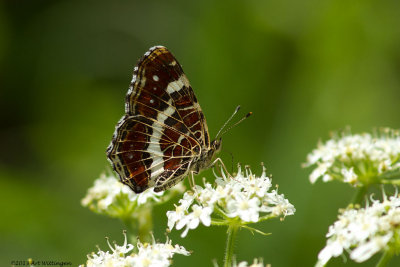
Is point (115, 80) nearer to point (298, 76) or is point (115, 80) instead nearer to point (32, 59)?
point (32, 59)

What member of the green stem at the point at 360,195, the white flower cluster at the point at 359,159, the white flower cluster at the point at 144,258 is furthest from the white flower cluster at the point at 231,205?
the white flower cluster at the point at 359,159

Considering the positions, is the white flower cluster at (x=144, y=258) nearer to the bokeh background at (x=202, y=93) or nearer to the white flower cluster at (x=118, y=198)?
the white flower cluster at (x=118, y=198)

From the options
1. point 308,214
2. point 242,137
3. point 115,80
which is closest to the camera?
point 308,214

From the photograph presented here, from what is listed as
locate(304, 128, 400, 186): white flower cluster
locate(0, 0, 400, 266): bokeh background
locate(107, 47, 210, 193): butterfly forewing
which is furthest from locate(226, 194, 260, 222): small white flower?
locate(0, 0, 400, 266): bokeh background

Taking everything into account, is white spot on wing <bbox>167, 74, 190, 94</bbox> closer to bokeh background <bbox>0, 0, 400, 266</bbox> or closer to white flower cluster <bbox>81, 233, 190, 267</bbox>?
white flower cluster <bbox>81, 233, 190, 267</bbox>

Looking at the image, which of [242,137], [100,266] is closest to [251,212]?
[100,266]

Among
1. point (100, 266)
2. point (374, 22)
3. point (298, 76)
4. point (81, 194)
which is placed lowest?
point (81, 194)

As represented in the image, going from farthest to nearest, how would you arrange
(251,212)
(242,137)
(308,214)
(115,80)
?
(115,80) < (242,137) < (308,214) < (251,212)

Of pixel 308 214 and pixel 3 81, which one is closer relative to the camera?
pixel 308 214

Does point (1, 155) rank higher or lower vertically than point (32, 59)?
lower
